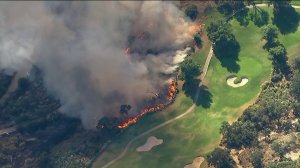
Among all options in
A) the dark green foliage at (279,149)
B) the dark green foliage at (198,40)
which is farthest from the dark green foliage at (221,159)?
the dark green foliage at (198,40)

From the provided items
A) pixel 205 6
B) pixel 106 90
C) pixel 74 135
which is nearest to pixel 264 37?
pixel 205 6

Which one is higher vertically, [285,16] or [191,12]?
[191,12]

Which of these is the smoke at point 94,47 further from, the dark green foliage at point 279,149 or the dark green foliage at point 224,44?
the dark green foliage at point 279,149

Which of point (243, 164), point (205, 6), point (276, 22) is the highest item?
point (205, 6)

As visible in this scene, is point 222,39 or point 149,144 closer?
point 149,144

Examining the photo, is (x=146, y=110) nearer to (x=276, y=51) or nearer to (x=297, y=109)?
(x=276, y=51)

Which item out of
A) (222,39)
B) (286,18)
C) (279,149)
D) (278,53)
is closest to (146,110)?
(222,39)

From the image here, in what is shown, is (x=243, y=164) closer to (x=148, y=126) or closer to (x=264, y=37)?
(x=148, y=126)
